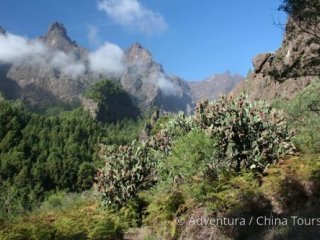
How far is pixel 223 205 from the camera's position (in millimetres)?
11844

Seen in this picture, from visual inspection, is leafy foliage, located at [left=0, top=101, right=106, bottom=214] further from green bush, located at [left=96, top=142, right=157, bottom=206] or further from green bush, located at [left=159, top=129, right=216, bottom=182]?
green bush, located at [left=159, top=129, right=216, bottom=182]

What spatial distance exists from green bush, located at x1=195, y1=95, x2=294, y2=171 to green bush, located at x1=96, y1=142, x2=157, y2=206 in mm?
3185

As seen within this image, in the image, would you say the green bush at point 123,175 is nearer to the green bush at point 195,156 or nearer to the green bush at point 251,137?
the green bush at point 195,156

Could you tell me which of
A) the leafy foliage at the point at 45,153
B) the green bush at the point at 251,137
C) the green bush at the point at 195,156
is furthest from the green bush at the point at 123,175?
the leafy foliage at the point at 45,153

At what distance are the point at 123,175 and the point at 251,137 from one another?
4.50 meters

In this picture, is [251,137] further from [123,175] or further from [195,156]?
[123,175]

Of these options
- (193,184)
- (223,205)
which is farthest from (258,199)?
(193,184)

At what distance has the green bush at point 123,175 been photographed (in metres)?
15.8

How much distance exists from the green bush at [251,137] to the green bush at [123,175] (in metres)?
3.18

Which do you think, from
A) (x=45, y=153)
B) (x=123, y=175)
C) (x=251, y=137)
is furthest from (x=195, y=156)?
(x=45, y=153)

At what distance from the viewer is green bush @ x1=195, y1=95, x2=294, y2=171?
47.6ft

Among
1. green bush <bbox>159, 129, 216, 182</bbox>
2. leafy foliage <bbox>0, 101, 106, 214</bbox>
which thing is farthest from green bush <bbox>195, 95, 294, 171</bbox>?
leafy foliage <bbox>0, 101, 106, 214</bbox>

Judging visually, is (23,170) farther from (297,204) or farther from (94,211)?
(297,204)

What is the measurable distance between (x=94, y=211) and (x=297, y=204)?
7.38 metres
